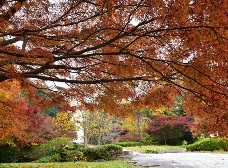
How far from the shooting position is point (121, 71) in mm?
4934

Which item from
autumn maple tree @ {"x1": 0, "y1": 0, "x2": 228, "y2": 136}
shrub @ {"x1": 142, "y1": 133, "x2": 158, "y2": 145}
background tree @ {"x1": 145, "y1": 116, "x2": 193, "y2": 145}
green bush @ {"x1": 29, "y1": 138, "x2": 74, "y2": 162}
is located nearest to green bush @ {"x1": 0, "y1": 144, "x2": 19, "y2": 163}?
green bush @ {"x1": 29, "y1": 138, "x2": 74, "y2": 162}

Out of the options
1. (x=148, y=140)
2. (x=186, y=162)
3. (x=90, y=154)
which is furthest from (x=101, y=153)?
(x=148, y=140)

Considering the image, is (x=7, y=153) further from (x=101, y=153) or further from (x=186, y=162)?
(x=186, y=162)

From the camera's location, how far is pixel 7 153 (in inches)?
568

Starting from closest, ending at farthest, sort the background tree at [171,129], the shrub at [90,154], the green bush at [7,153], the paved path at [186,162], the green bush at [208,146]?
the paved path at [186,162]
the shrub at [90,154]
the green bush at [7,153]
the green bush at [208,146]
the background tree at [171,129]

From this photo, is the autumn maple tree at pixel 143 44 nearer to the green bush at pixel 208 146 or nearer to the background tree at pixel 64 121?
the background tree at pixel 64 121

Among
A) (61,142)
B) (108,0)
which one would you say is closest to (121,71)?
(108,0)

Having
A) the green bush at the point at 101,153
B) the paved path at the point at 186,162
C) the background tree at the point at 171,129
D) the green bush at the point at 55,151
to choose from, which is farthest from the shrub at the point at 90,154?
the background tree at the point at 171,129

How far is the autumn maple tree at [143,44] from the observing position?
3621mm

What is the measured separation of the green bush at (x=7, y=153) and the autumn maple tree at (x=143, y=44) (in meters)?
10.2

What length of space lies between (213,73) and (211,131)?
3.43 feet

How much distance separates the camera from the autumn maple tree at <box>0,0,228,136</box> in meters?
3.62

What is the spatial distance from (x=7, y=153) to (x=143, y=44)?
12325 millimetres

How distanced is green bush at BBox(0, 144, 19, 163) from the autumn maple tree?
10.2 m
